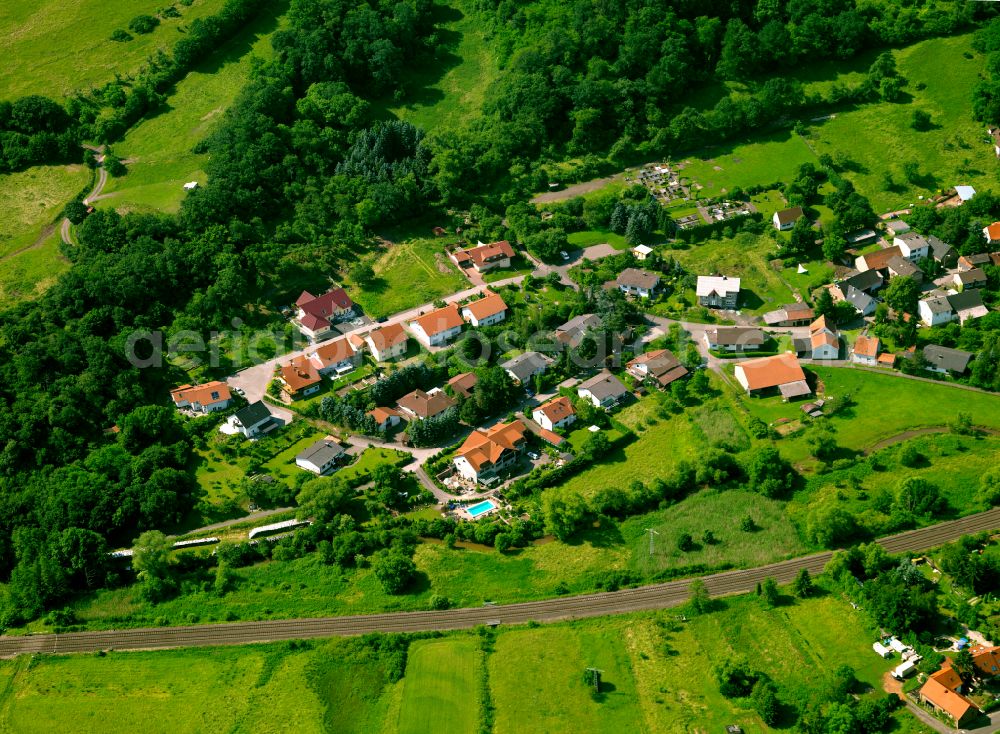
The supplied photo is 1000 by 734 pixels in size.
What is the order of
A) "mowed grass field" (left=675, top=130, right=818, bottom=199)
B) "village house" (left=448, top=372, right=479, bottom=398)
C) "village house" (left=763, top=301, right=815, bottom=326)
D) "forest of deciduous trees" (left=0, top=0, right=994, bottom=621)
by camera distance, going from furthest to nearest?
"mowed grass field" (left=675, top=130, right=818, bottom=199), "village house" (left=763, top=301, right=815, bottom=326), "village house" (left=448, top=372, right=479, bottom=398), "forest of deciduous trees" (left=0, top=0, right=994, bottom=621)

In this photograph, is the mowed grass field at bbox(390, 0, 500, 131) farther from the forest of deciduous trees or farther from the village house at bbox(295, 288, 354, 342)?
the village house at bbox(295, 288, 354, 342)

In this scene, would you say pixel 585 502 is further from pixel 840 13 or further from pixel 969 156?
pixel 840 13

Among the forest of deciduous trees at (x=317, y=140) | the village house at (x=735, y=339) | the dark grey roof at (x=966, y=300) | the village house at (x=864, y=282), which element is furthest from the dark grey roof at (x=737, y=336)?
the forest of deciduous trees at (x=317, y=140)

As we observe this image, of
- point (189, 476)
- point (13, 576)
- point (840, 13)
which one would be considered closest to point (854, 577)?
point (189, 476)

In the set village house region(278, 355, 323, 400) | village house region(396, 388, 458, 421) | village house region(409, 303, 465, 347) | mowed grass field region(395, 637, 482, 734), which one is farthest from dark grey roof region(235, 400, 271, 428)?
mowed grass field region(395, 637, 482, 734)

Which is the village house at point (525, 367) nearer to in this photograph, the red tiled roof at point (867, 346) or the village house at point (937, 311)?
the red tiled roof at point (867, 346)
